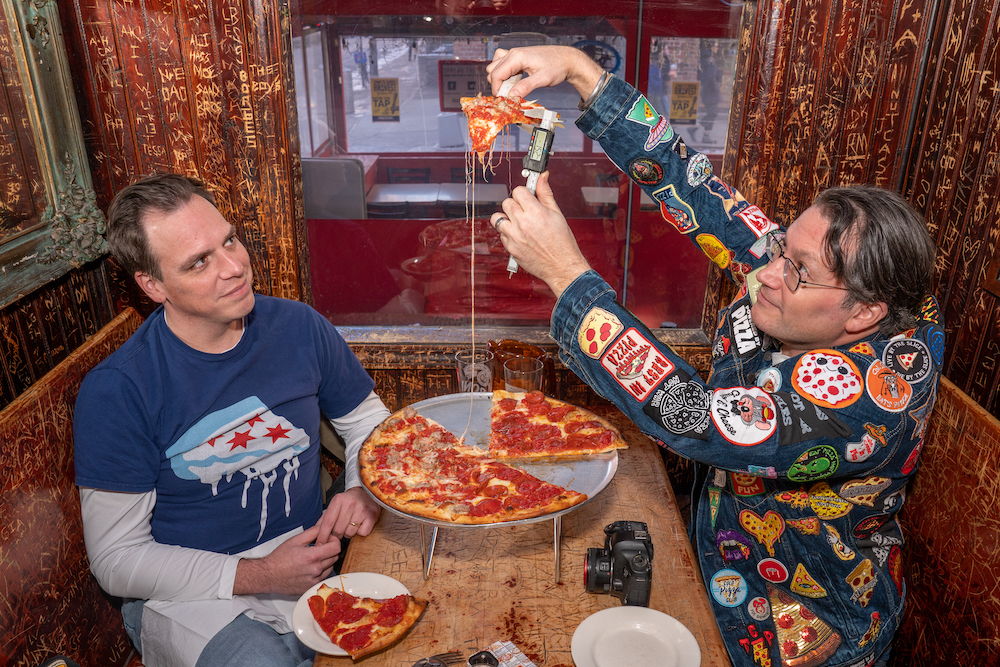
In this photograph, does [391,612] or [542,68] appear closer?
[391,612]

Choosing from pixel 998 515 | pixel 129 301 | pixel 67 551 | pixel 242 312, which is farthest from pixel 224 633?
pixel 998 515

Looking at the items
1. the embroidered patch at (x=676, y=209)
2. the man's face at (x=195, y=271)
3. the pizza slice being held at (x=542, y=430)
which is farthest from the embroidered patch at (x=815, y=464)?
the man's face at (x=195, y=271)

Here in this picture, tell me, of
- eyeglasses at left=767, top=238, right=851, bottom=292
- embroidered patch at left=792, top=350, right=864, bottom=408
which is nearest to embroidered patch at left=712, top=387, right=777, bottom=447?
embroidered patch at left=792, top=350, right=864, bottom=408

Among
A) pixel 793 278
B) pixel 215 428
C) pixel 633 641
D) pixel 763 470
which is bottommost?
pixel 633 641

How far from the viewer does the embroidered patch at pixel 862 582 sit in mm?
2074

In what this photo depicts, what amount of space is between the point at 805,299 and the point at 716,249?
0.65m

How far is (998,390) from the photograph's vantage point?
2.13 m

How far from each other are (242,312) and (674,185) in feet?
5.03

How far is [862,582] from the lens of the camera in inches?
82.0

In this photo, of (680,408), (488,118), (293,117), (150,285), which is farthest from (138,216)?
(680,408)

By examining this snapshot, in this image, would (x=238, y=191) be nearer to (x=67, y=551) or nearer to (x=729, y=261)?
(x=67, y=551)

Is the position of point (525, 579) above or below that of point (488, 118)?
below

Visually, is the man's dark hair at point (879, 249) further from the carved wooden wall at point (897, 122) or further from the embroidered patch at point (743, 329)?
the carved wooden wall at point (897, 122)

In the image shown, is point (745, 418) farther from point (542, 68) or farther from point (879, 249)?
point (542, 68)
